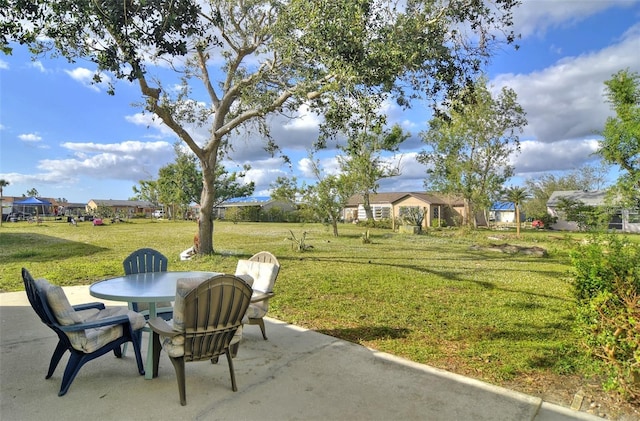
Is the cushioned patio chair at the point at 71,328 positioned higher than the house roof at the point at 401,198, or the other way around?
the house roof at the point at 401,198

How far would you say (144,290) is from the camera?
357 centimetres

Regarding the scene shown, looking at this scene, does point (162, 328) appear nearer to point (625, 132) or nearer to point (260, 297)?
point (260, 297)

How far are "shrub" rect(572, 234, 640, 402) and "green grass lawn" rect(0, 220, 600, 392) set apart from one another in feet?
1.42

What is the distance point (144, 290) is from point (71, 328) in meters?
0.77

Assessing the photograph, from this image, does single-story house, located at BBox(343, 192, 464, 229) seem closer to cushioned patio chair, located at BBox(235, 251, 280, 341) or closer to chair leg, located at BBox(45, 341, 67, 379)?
cushioned patio chair, located at BBox(235, 251, 280, 341)

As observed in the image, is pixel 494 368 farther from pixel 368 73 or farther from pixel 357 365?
pixel 368 73

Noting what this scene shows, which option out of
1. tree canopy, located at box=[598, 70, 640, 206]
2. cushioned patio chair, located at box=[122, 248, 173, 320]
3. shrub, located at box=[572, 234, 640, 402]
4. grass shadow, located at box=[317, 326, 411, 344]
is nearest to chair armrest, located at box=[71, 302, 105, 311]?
cushioned patio chair, located at box=[122, 248, 173, 320]

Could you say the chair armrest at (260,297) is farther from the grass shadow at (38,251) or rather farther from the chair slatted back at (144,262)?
the grass shadow at (38,251)

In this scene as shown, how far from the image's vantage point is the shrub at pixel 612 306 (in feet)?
8.95

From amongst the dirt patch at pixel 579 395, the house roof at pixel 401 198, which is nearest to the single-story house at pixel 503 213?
the house roof at pixel 401 198

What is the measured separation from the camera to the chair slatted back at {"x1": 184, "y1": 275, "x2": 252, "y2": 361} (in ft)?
9.21

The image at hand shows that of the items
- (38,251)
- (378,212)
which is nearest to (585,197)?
(378,212)

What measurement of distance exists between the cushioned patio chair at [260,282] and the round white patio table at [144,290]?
57 centimetres

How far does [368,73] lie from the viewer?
6.39 metres
